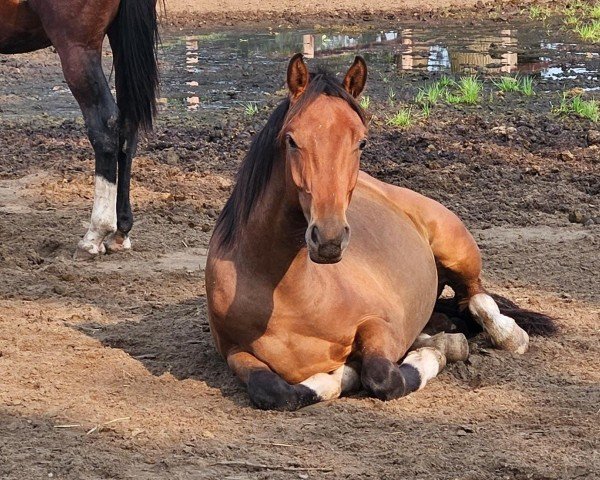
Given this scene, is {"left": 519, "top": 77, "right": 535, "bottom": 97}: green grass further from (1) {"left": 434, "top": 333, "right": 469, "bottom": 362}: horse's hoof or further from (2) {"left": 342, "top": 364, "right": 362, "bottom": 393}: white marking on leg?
(2) {"left": 342, "top": 364, "right": 362, "bottom": 393}: white marking on leg

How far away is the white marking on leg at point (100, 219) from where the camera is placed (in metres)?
7.08

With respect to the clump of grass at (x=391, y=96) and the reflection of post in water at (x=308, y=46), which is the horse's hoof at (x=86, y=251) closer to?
the clump of grass at (x=391, y=96)

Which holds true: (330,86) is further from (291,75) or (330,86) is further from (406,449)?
(406,449)

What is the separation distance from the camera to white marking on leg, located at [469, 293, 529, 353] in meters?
5.27

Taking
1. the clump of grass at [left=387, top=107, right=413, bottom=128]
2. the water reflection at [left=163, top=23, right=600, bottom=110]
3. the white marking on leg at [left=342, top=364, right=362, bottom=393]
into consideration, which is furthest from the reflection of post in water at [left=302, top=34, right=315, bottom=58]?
the white marking on leg at [left=342, top=364, right=362, bottom=393]

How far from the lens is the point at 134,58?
7.10 metres

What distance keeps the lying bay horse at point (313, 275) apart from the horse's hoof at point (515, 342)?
0.87 ft

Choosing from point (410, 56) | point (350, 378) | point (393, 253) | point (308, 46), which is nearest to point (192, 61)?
point (308, 46)

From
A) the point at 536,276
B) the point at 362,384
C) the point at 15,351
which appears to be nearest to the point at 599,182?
the point at 536,276

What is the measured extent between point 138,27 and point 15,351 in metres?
2.66

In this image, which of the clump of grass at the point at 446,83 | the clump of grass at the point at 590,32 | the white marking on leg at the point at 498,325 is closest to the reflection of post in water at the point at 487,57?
the clump of grass at the point at 590,32

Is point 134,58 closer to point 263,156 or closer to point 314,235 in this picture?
point 263,156

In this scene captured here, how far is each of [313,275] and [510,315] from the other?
1362mm

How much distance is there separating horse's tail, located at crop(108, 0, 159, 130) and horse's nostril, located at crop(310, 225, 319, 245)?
345 cm
